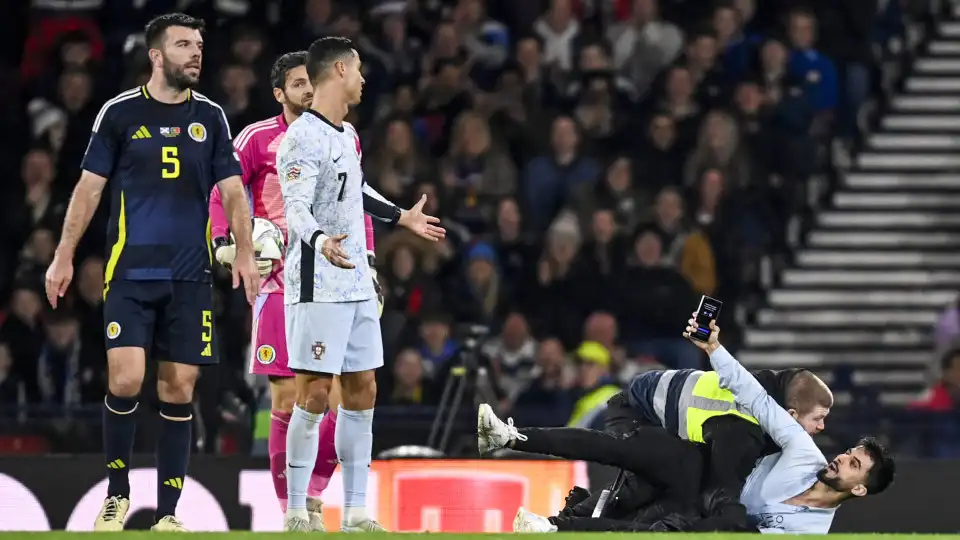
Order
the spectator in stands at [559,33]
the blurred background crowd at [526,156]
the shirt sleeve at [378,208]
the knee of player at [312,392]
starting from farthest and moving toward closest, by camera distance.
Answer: the spectator in stands at [559,33], the blurred background crowd at [526,156], the shirt sleeve at [378,208], the knee of player at [312,392]

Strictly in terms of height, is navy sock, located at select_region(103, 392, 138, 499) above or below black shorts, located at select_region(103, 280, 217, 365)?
below

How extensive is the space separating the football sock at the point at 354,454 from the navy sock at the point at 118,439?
0.93m

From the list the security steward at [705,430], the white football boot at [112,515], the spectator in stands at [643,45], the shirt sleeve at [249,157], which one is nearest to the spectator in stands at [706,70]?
the spectator in stands at [643,45]

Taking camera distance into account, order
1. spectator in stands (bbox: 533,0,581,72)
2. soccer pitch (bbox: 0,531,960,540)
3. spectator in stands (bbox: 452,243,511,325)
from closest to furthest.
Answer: soccer pitch (bbox: 0,531,960,540) → spectator in stands (bbox: 452,243,511,325) → spectator in stands (bbox: 533,0,581,72)

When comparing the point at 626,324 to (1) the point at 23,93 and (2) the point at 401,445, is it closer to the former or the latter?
(2) the point at 401,445

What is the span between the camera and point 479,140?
588 inches

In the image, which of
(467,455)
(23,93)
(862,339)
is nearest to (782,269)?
(862,339)

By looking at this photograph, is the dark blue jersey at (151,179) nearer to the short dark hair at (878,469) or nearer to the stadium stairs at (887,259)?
the short dark hair at (878,469)

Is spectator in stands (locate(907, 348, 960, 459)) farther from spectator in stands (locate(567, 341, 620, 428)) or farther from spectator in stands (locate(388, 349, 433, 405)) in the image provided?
spectator in stands (locate(388, 349, 433, 405))

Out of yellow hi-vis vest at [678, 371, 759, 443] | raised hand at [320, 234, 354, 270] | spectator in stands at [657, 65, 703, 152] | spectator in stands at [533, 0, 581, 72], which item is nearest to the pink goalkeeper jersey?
raised hand at [320, 234, 354, 270]

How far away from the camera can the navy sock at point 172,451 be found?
8266 millimetres

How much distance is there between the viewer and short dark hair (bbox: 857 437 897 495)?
8.95 meters

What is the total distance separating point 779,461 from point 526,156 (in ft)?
21.3

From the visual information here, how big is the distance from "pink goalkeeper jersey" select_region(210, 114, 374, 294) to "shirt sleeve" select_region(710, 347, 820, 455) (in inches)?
70.9
